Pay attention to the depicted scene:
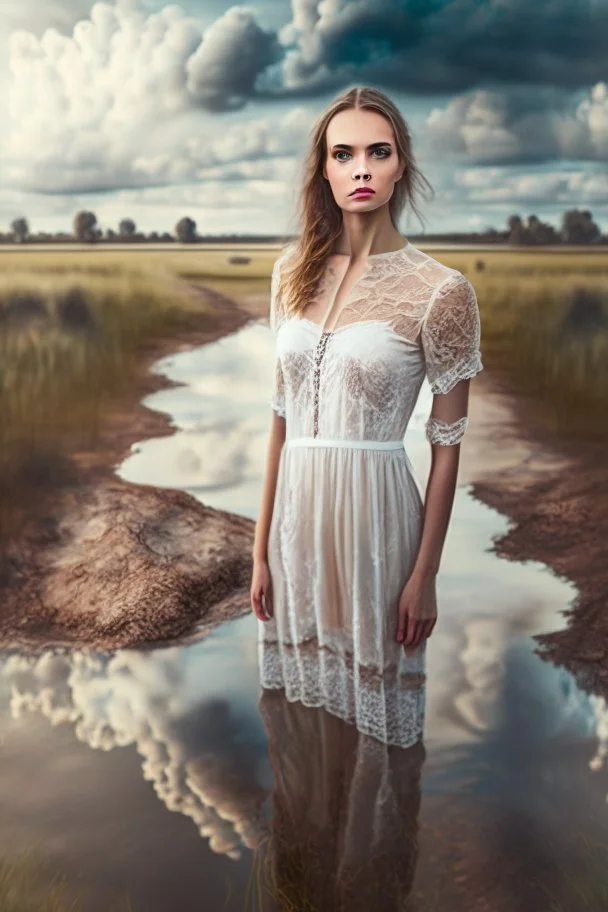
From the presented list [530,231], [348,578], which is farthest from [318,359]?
[530,231]

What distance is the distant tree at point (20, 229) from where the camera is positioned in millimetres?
2678

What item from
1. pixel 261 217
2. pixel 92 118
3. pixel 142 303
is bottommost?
pixel 142 303

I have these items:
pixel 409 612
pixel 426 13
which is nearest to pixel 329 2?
pixel 426 13

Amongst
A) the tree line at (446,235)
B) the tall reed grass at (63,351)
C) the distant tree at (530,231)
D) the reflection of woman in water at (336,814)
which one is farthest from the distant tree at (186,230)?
the reflection of woman in water at (336,814)

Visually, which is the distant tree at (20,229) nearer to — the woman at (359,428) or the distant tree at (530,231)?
the distant tree at (530,231)

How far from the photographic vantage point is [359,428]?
4.42ft

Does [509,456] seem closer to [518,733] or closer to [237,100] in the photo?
[518,733]

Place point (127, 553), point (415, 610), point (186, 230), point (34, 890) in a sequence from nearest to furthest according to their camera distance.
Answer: point (415, 610) < point (34, 890) < point (127, 553) < point (186, 230)

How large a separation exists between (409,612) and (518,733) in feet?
3.07

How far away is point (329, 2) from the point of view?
2.44 m

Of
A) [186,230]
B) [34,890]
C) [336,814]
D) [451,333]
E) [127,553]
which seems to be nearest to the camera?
[451,333]

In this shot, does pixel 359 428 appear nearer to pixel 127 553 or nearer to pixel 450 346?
pixel 450 346

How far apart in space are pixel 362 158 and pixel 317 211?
124 mm

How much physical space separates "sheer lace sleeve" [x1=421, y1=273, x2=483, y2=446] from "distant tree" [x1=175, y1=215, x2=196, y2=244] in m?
1.56
